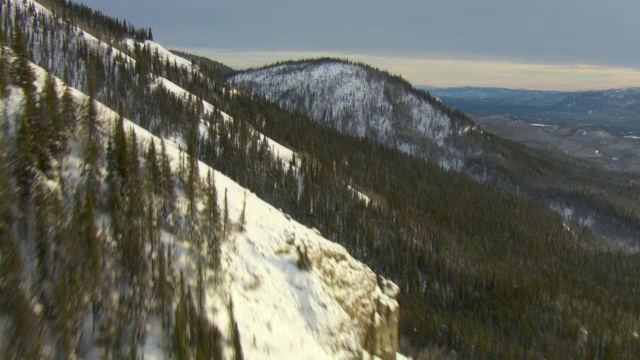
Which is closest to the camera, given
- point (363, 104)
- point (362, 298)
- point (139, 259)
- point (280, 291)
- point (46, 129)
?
point (139, 259)

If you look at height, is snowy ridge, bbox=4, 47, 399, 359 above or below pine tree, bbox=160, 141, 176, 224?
below

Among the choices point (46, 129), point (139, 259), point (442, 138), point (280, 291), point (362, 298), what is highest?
point (46, 129)

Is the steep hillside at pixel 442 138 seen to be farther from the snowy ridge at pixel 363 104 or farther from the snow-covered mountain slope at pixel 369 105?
the snow-covered mountain slope at pixel 369 105

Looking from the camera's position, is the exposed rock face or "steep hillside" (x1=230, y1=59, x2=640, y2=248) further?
"steep hillside" (x1=230, y1=59, x2=640, y2=248)

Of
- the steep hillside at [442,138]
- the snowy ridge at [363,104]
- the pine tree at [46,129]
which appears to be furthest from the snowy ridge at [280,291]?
the snowy ridge at [363,104]

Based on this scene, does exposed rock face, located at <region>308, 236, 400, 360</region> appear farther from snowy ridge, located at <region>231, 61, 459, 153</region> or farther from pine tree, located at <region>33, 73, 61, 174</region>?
snowy ridge, located at <region>231, 61, 459, 153</region>

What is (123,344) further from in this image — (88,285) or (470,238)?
(470,238)

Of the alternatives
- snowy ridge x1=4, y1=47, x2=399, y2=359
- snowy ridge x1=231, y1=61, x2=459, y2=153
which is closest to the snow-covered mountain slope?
snowy ridge x1=231, y1=61, x2=459, y2=153

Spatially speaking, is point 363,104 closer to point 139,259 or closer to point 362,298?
point 362,298

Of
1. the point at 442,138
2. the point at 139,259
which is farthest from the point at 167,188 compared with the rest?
the point at 442,138
